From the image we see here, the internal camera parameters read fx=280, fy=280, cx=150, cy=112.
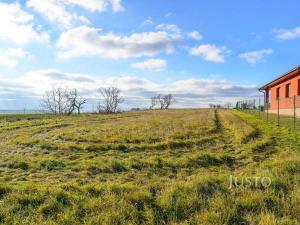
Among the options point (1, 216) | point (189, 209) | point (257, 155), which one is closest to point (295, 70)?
point (257, 155)

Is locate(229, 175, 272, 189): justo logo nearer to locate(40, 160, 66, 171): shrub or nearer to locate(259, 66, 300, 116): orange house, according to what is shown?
locate(40, 160, 66, 171): shrub

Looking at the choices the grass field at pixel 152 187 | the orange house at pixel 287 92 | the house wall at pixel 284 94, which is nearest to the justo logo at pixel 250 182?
the grass field at pixel 152 187

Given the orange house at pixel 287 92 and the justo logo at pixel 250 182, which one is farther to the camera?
the orange house at pixel 287 92

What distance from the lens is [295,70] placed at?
2100 centimetres

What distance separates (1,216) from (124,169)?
3249 millimetres

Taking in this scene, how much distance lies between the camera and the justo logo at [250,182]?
203 inches

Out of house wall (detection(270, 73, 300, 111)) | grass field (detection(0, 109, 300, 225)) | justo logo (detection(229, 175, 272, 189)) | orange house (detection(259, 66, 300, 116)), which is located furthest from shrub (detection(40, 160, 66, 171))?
house wall (detection(270, 73, 300, 111))

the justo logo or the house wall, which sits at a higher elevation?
the house wall

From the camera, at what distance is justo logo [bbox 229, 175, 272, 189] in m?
5.17

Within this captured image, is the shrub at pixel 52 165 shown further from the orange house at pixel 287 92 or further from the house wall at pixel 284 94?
the house wall at pixel 284 94

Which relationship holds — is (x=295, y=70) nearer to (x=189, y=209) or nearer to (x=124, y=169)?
(x=124, y=169)

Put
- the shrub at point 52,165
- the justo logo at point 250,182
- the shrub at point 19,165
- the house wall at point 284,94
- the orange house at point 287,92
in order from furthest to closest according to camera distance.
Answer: the house wall at point 284,94 → the orange house at point 287,92 → the shrub at point 19,165 → the shrub at point 52,165 → the justo logo at point 250,182

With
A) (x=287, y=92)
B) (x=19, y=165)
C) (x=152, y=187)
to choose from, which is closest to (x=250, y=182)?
(x=152, y=187)

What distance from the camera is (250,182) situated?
5.27 metres
